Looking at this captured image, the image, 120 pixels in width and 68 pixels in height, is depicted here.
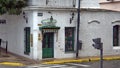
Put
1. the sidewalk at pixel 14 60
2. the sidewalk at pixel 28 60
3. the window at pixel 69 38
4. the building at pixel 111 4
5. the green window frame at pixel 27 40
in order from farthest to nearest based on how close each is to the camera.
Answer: the building at pixel 111 4, the window at pixel 69 38, the green window frame at pixel 27 40, the sidewalk at pixel 28 60, the sidewalk at pixel 14 60

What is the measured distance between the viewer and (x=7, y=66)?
78.1 ft

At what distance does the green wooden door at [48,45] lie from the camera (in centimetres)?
2762

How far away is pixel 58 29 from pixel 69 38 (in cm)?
152

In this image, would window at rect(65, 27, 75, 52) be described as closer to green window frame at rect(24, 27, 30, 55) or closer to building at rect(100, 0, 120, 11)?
green window frame at rect(24, 27, 30, 55)

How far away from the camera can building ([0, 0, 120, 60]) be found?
27.3m

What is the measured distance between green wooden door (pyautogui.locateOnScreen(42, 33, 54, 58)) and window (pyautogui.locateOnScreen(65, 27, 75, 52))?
1.40m

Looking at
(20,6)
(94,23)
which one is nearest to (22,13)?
(20,6)

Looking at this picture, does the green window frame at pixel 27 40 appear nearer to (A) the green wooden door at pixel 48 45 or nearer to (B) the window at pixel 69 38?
(A) the green wooden door at pixel 48 45

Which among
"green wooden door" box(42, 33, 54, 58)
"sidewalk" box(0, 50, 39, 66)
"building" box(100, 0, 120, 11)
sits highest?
"building" box(100, 0, 120, 11)

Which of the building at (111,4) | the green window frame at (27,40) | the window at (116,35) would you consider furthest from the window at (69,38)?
the building at (111,4)

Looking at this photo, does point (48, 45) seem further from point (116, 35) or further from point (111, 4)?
point (111, 4)

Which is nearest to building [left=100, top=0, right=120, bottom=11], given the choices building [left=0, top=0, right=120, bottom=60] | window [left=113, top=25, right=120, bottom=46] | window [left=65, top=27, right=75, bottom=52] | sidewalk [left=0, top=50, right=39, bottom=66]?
building [left=0, top=0, right=120, bottom=60]

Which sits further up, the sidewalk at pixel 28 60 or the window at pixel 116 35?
the window at pixel 116 35

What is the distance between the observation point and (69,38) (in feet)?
94.8
